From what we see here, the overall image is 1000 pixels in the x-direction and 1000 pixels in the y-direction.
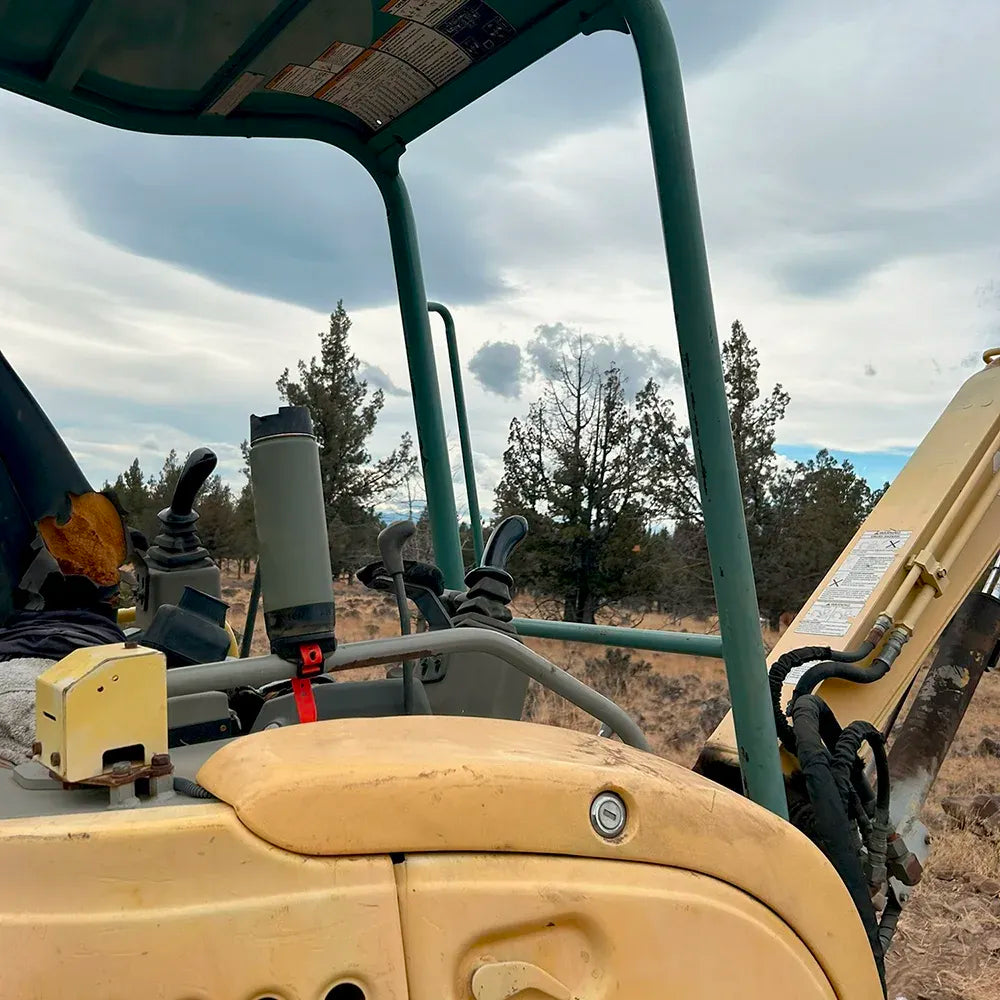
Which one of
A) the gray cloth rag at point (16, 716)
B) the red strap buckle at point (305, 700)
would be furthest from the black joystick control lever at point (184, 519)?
the red strap buckle at point (305, 700)

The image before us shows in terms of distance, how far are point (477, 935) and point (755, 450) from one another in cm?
2237

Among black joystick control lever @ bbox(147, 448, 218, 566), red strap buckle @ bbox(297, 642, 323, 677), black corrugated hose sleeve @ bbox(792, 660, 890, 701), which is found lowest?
black corrugated hose sleeve @ bbox(792, 660, 890, 701)

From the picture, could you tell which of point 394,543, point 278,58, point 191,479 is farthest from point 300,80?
point 394,543

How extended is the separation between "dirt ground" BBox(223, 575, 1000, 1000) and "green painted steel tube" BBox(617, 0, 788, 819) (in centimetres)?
307

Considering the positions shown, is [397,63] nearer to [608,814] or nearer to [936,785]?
[608,814]

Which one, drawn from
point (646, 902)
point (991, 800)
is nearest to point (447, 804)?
point (646, 902)

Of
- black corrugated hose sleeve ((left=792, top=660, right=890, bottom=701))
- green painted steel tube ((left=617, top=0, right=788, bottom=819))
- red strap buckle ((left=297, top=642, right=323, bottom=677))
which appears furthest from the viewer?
black corrugated hose sleeve ((left=792, top=660, right=890, bottom=701))

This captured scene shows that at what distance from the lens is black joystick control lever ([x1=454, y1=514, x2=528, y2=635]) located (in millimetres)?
2082

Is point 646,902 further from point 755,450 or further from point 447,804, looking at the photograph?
point 755,450

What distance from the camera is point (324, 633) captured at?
1416 millimetres

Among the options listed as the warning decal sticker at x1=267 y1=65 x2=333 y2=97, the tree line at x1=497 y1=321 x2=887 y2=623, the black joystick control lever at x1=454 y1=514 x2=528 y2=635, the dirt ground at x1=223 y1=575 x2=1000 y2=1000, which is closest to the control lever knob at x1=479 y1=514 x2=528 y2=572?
the black joystick control lever at x1=454 y1=514 x2=528 y2=635

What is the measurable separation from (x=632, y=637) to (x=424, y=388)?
3.16 ft

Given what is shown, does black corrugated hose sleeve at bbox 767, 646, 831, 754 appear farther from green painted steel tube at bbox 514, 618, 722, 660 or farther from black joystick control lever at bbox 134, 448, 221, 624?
black joystick control lever at bbox 134, 448, 221, 624

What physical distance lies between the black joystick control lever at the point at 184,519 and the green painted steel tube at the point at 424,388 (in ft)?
2.45
